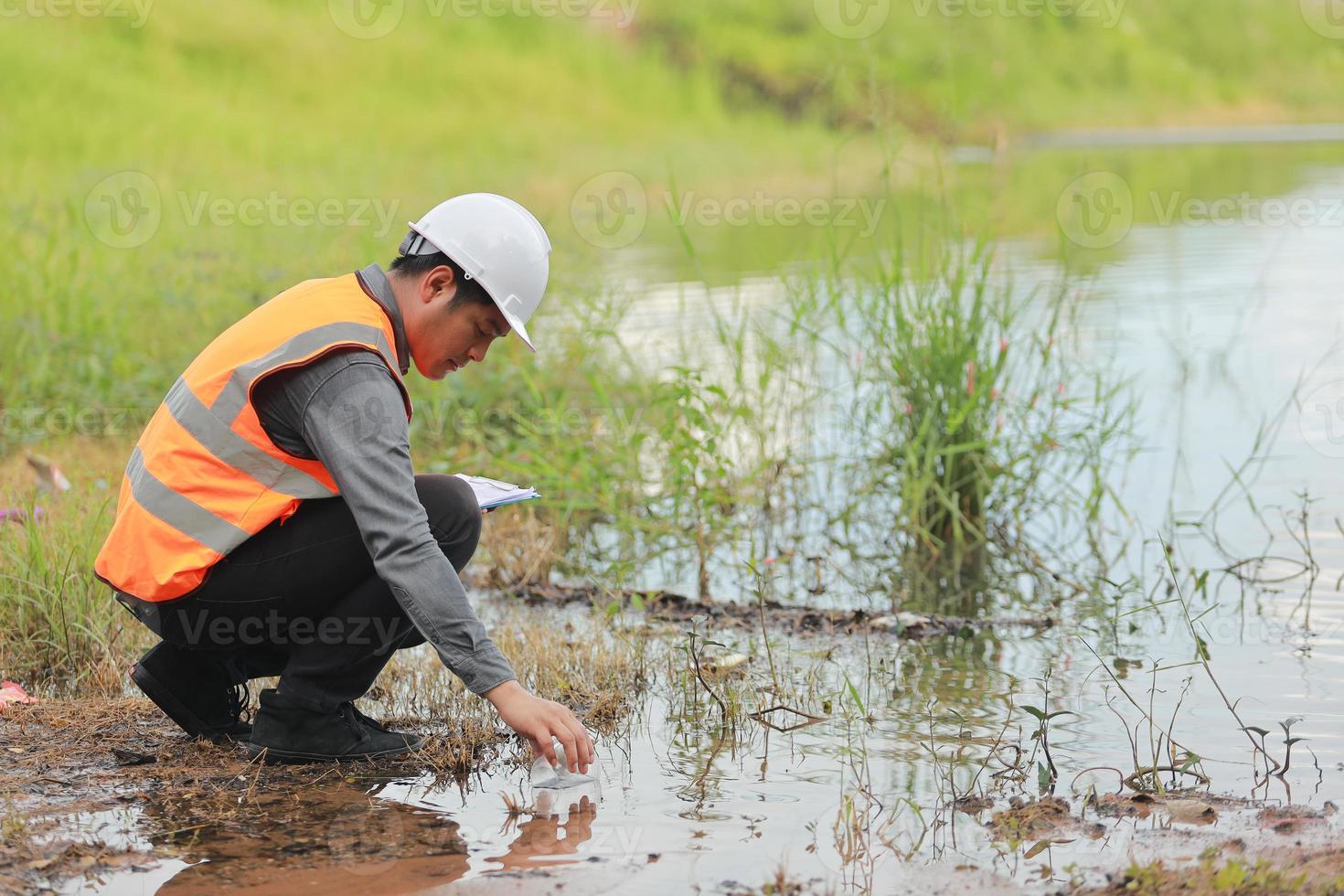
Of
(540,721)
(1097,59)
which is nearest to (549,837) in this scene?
(540,721)

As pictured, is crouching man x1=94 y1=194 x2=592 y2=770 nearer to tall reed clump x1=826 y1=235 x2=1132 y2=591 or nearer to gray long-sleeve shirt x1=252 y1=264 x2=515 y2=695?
gray long-sleeve shirt x1=252 y1=264 x2=515 y2=695

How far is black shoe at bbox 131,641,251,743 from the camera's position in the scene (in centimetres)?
335

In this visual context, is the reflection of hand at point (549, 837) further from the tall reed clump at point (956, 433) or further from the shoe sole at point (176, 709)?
the tall reed clump at point (956, 433)

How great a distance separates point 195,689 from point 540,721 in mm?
1085

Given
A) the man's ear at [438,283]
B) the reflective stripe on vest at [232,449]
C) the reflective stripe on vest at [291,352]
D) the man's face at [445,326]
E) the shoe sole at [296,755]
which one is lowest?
the shoe sole at [296,755]

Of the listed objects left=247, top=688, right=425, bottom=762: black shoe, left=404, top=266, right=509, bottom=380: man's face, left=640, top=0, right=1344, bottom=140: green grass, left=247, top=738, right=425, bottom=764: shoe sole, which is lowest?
left=247, top=738, right=425, bottom=764: shoe sole

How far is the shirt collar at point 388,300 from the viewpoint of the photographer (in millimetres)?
3031

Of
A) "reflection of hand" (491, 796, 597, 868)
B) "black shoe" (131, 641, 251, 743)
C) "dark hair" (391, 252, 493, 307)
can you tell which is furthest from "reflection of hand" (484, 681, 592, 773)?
"black shoe" (131, 641, 251, 743)

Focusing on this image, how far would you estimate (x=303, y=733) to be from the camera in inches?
128

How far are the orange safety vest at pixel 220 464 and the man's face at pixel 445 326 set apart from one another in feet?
0.23

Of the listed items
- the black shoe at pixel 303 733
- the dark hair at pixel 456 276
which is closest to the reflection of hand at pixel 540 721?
the black shoe at pixel 303 733

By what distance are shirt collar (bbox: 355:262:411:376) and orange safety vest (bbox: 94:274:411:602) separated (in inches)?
0.9

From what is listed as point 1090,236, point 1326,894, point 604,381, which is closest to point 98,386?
point 604,381

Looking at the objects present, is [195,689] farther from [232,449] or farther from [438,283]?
[438,283]
